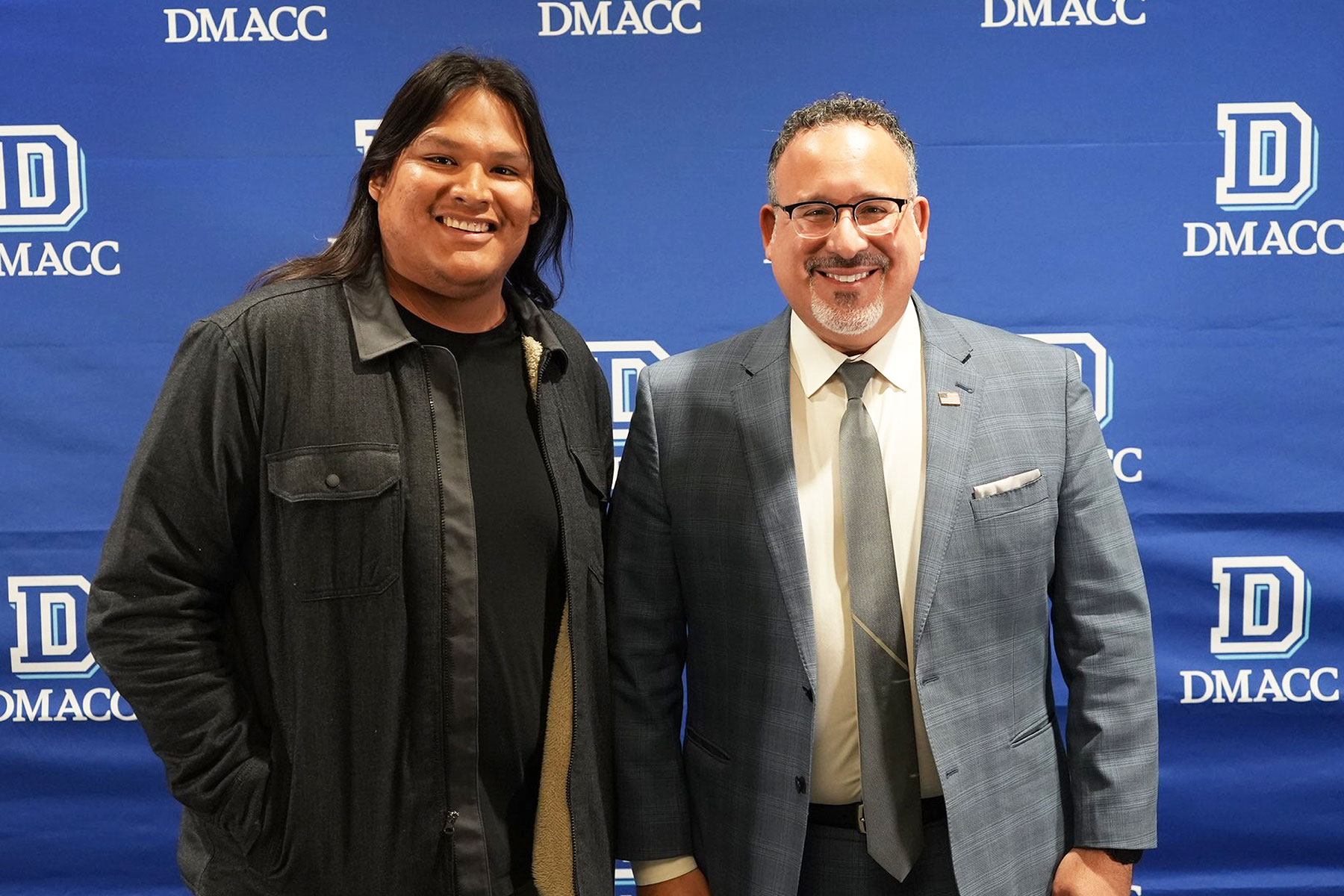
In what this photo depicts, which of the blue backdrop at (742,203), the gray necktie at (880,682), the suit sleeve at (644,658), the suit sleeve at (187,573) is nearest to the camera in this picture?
the suit sleeve at (187,573)

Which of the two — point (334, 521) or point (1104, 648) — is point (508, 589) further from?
point (1104, 648)

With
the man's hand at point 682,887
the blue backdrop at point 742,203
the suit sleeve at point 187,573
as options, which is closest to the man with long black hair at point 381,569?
the suit sleeve at point 187,573

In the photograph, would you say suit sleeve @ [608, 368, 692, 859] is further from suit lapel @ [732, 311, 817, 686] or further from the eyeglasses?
the eyeglasses

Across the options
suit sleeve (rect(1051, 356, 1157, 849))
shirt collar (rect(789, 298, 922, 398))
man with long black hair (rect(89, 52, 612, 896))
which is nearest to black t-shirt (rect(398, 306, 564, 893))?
man with long black hair (rect(89, 52, 612, 896))

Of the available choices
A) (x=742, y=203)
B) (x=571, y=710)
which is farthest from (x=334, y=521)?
(x=742, y=203)

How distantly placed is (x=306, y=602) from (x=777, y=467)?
625 mm

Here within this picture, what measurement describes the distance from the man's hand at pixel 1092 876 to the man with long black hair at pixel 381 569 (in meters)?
0.65

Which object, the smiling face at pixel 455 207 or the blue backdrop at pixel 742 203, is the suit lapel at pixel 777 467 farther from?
the blue backdrop at pixel 742 203

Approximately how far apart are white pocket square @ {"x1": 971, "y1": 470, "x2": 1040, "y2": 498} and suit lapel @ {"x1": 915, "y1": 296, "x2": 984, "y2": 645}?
0.06ft

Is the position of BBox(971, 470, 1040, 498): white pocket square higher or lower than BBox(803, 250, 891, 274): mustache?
lower

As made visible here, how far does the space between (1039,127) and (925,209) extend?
977 mm

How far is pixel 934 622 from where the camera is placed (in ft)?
4.85

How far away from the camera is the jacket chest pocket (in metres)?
1.36

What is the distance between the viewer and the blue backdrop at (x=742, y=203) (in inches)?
94.6
